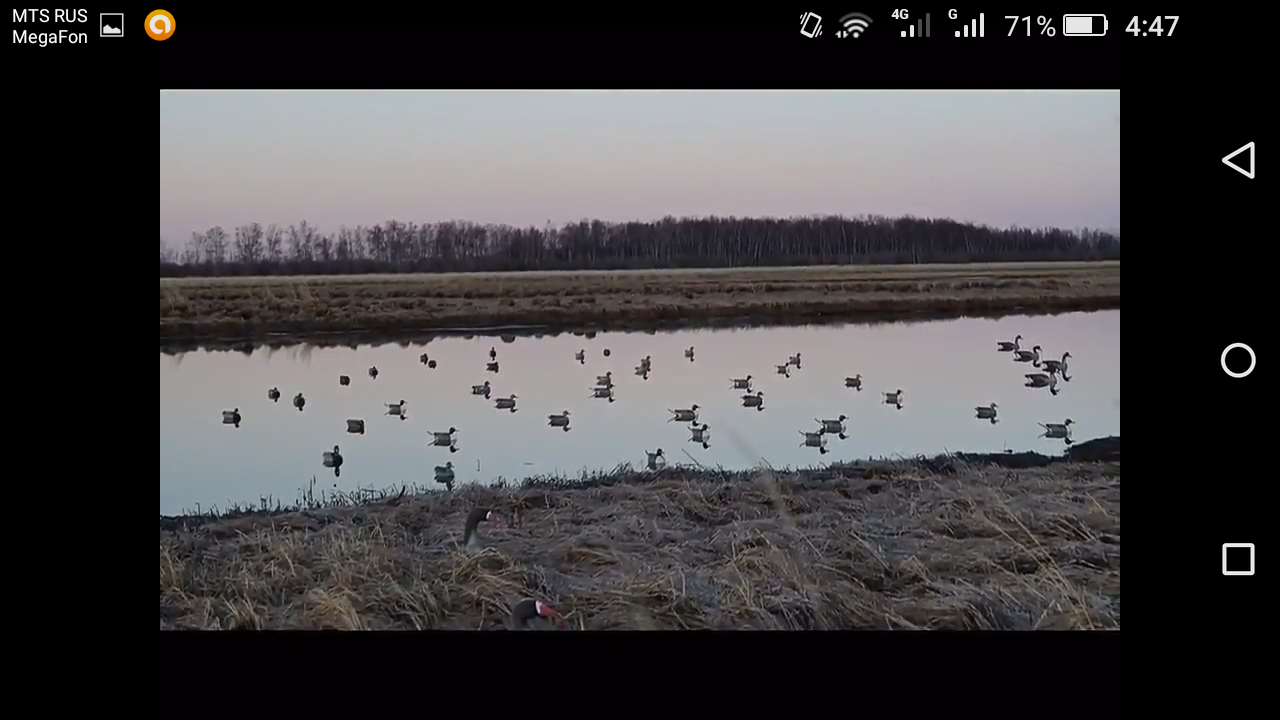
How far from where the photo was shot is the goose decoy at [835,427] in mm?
6938

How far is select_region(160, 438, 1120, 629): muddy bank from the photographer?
3475 mm
